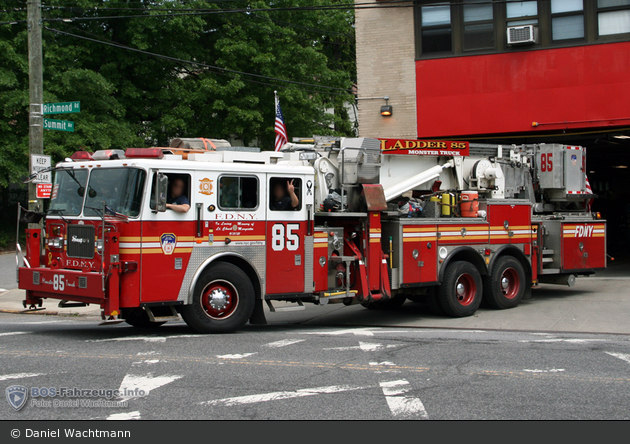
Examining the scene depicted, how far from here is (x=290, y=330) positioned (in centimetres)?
1031

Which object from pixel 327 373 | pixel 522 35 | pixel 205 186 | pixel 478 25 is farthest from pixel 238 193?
pixel 478 25

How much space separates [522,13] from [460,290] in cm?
895

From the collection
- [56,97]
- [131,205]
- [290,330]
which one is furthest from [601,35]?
[56,97]

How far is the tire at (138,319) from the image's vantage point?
392 inches

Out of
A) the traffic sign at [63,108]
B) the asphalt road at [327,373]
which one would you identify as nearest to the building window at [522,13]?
the asphalt road at [327,373]

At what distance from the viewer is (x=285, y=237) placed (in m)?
9.89

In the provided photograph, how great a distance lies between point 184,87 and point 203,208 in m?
18.3

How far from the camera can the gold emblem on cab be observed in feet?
30.2

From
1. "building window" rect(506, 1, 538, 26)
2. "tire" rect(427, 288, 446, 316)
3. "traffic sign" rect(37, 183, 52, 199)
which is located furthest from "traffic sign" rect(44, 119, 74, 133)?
"building window" rect(506, 1, 538, 26)

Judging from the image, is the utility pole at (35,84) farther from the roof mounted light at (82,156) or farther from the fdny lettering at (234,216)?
the fdny lettering at (234,216)

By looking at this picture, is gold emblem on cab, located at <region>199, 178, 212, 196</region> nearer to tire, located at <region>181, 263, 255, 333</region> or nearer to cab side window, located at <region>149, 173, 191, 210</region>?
cab side window, located at <region>149, 173, 191, 210</region>

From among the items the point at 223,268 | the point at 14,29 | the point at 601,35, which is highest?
the point at 14,29
